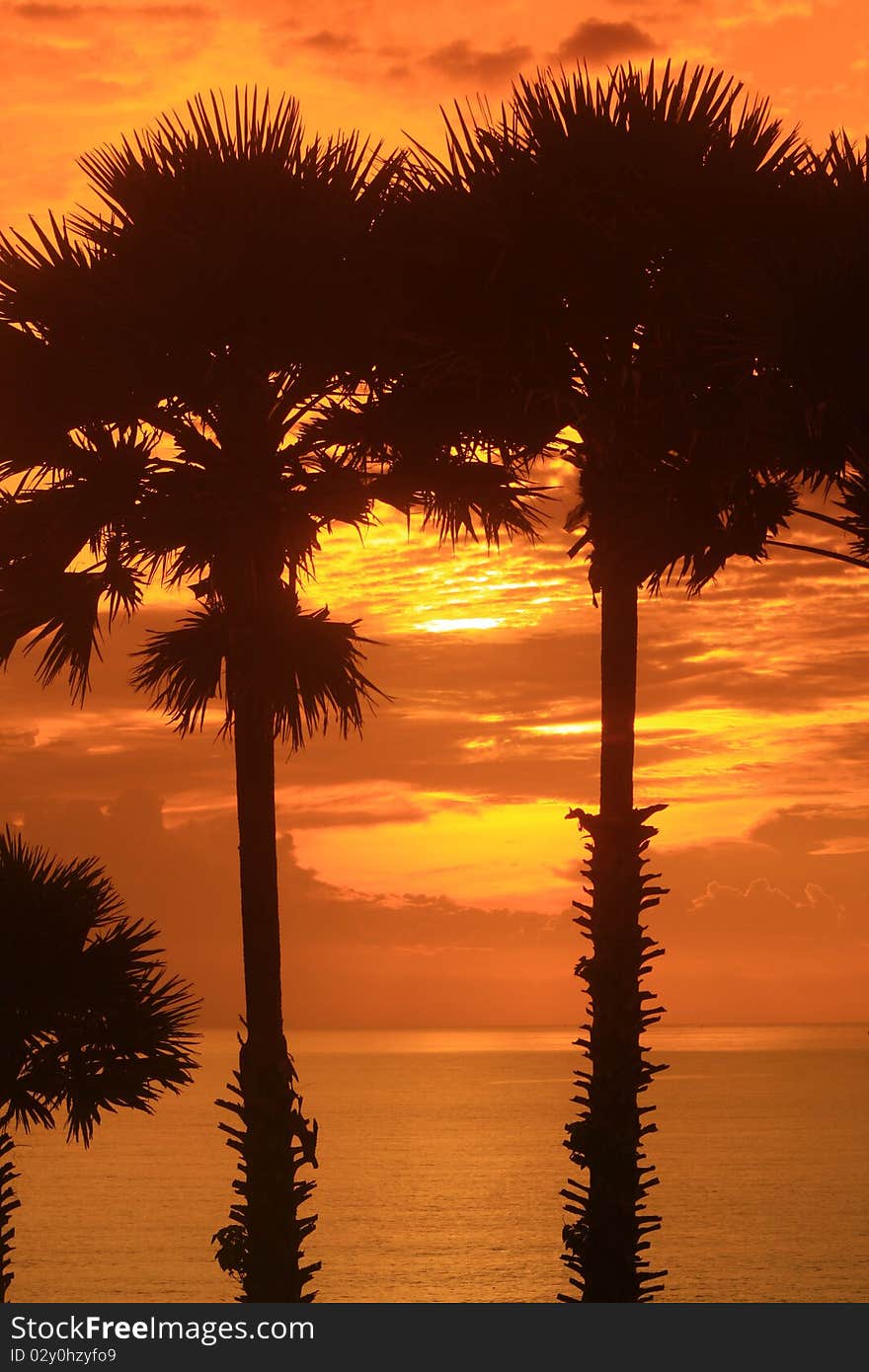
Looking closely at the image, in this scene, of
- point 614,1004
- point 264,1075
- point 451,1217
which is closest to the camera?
point 614,1004

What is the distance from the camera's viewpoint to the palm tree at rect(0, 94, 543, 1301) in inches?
624

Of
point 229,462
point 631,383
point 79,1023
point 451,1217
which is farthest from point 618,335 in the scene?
point 451,1217

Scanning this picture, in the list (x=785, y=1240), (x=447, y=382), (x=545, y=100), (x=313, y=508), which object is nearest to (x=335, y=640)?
(x=313, y=508)

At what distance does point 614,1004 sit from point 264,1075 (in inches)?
148

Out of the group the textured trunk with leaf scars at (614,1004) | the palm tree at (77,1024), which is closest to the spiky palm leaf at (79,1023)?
the palm tree at (77,1024)

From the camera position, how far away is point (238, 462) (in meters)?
17.0

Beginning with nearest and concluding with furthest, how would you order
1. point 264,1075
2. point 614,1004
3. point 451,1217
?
point 614,1004 → point 264,1075 → point 451,1217

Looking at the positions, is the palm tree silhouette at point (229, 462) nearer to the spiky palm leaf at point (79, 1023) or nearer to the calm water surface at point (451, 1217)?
the spiky palm leaf at point (79, 1023)

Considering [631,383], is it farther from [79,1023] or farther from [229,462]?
[79,1023]

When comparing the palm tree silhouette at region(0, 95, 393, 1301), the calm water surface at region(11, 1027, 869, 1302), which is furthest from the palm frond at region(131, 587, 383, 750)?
the calm water surface at region(11, 1027, 869, 1302)

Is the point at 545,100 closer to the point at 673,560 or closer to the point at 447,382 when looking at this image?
the point at 447,382

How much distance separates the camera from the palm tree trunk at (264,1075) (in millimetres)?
15852

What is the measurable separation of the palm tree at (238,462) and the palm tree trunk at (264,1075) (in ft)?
0.07

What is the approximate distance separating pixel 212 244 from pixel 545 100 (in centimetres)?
352
